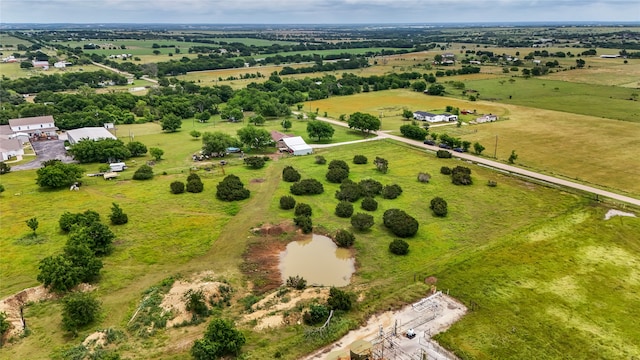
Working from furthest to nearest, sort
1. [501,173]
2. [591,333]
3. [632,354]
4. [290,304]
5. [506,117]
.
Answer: [506,117]
[501,173]
[290,304]
[591,333]
[632,354]

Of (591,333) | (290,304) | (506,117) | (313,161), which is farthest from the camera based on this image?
(506,117)

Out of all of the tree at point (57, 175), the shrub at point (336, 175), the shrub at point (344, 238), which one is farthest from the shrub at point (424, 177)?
the tree at point (57, 175)

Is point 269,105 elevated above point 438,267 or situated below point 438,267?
above

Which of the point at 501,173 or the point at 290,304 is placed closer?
the point at 290,304

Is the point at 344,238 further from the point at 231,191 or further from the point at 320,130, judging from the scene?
the point at 320,130

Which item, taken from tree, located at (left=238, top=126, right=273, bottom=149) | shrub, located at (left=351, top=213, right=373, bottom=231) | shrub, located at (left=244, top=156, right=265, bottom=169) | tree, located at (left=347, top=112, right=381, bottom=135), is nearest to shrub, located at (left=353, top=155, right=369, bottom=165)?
shrub, located at (left=244, top=156, right=265, bottom=169)

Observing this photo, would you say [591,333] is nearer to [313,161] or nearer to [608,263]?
[608,263]

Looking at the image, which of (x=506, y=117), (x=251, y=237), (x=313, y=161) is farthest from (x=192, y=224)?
(x=506, y=117)
